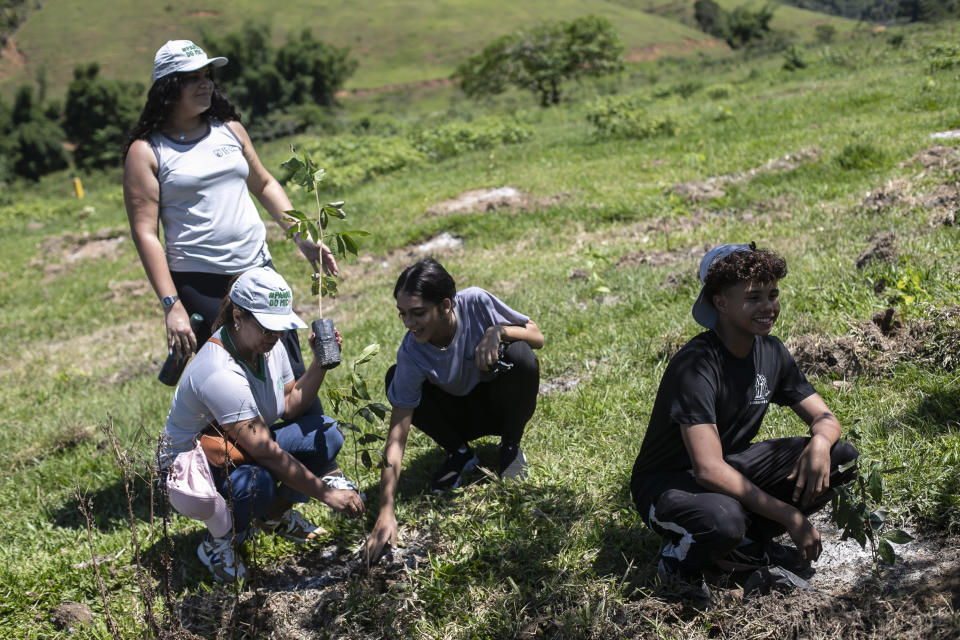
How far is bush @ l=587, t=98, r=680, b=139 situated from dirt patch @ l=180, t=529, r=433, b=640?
955 cm

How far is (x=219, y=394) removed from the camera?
9.88ft

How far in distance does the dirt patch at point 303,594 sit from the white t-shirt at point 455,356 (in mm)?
645

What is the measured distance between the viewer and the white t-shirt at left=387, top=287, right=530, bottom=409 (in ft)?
11.2

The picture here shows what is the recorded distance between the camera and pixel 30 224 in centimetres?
1673

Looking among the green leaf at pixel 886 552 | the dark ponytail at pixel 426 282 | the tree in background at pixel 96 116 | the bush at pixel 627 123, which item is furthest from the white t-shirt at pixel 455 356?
the tree in background at pixel 96 116

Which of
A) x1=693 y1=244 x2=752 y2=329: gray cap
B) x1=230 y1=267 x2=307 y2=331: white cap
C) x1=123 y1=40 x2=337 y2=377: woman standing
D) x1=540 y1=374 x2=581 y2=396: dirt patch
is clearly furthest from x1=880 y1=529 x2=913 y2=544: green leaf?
x1=123 y1=40 x2=337 y2=377: woman standing

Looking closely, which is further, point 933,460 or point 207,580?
point 207,580

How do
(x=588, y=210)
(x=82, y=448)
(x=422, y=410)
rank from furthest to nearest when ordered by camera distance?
(x=588, y=210) → (x=82, y=448) → (x=422, y=410)

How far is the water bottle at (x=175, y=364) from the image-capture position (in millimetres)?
3678

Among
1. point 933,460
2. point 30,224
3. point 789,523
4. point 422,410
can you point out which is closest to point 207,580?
point 422,410

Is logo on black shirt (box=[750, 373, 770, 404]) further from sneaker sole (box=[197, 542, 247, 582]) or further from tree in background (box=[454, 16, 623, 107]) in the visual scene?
tree in background (box=[454, 16, 623, 107])

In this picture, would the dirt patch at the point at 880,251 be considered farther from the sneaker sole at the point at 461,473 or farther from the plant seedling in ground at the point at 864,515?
the sneaker sole at the point at 461,473

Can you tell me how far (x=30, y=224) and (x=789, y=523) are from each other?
1796cm

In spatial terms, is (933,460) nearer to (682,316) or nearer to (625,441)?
(625,441)
